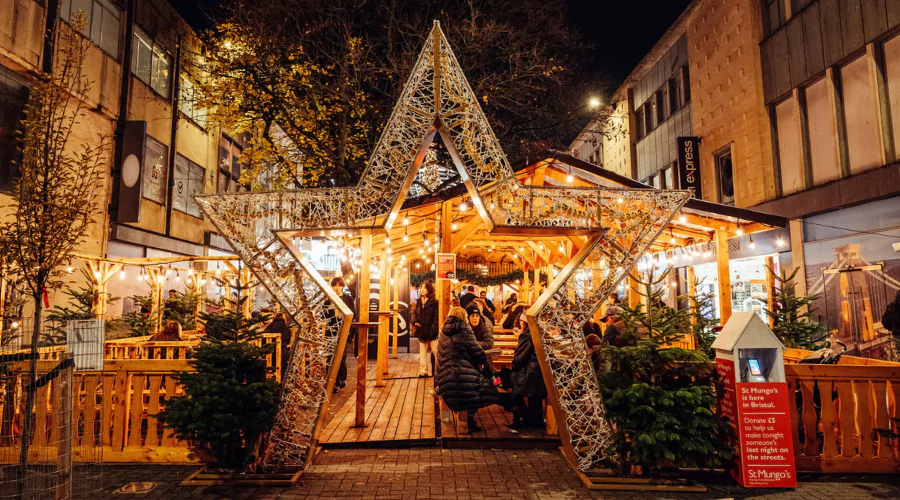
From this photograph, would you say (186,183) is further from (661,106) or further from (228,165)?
(661,106)

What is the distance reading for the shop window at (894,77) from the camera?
32.5ft

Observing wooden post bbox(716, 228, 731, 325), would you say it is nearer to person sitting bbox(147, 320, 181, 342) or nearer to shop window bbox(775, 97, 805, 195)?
shop window bbox(775, 97, 805, 195)

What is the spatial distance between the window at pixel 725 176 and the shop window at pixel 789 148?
2144 mm

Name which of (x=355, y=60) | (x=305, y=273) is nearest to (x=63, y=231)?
(x=305, y=273)

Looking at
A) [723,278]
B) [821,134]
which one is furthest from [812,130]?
[723,278]

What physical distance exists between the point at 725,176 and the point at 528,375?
1314cm

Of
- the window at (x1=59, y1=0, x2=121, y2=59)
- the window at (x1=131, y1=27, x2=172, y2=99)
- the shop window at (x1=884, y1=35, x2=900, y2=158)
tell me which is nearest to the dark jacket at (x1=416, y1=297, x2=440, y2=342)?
the shop window at (x1=884, y1=35, x2=900, y2=158)

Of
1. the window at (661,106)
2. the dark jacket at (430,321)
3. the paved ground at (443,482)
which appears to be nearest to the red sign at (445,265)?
→ the paved ground at (443,482)

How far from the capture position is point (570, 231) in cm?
559

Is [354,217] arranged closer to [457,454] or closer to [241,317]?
[241,317]

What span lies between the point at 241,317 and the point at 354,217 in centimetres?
162

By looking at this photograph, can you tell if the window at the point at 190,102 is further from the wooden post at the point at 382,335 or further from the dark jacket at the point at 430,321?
the dark jacket at the point at 430,321

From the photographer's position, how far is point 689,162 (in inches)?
697

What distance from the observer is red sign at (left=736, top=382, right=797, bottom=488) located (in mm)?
4938
